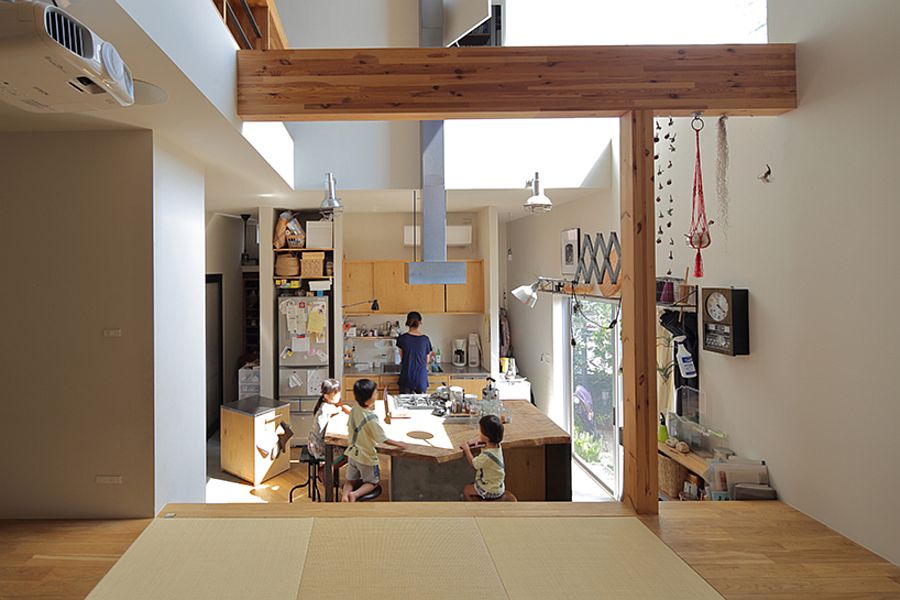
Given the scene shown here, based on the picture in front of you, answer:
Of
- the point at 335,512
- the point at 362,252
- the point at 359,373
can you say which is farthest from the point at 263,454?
the point at 335,512

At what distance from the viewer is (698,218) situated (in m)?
3.48

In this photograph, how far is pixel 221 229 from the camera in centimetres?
687

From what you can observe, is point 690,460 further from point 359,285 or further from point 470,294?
point 359,285

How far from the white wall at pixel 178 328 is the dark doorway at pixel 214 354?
10.8 ft

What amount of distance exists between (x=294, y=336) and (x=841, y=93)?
5152 mm

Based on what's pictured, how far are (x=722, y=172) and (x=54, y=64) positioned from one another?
3106 mm

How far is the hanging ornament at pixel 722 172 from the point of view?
3213 mm

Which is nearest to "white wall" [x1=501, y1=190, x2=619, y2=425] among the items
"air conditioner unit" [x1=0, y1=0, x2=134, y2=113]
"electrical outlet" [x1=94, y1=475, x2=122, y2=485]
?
"electrical outlet" [x1=94, y1=475, x2=122, y2=485]

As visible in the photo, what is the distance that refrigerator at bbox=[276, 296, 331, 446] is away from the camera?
616 cm

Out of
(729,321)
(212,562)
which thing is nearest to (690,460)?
(729,321)

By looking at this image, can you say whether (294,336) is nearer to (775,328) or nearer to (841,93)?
(775,328)

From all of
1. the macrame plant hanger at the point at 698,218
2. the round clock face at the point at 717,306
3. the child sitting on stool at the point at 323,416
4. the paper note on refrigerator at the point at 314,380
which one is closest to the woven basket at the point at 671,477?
the round clock face at the point at 717,306

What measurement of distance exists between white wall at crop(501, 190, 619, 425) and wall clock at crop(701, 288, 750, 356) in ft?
5.72

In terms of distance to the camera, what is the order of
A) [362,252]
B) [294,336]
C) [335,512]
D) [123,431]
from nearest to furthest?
[335,512] → [123,431] → [294,336] → [362,252]
